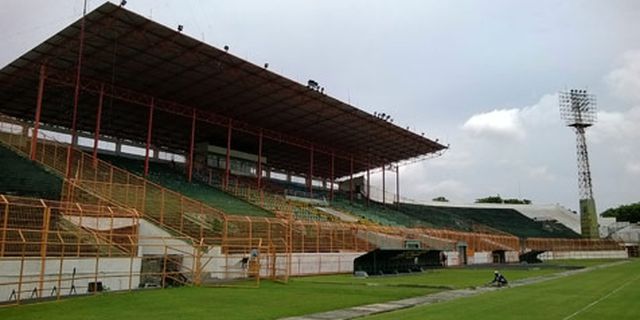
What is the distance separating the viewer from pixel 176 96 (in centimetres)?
4844

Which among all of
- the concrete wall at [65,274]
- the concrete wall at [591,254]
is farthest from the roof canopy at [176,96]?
the concrete wall at [591,254]

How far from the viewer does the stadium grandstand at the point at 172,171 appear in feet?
76.4

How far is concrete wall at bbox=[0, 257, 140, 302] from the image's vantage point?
1825 centimetres

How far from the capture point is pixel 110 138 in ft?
199

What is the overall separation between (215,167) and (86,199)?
3078 centimetres

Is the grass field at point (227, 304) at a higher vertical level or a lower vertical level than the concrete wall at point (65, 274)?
lower

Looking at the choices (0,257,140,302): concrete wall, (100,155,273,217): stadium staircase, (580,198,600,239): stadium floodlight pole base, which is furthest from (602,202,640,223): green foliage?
(0,257,140,302): concrete wall

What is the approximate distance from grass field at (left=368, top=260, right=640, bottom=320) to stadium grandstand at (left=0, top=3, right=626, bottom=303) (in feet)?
36.5

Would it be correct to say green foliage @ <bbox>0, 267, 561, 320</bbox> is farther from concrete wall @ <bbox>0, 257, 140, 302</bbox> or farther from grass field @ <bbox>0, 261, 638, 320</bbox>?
concrete wall @ <bbox>0, 257, 140, 302</bbox>

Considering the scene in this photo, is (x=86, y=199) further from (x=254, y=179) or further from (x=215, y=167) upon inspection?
(x=254, y=179)

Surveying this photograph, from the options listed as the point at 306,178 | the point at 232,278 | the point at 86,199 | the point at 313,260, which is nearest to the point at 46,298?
the point at 232,278

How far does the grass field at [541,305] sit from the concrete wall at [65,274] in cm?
1205

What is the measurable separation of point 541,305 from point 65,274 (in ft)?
53.1

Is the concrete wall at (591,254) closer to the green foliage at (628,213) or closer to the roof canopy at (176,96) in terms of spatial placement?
the roof canopy at (176,96)
